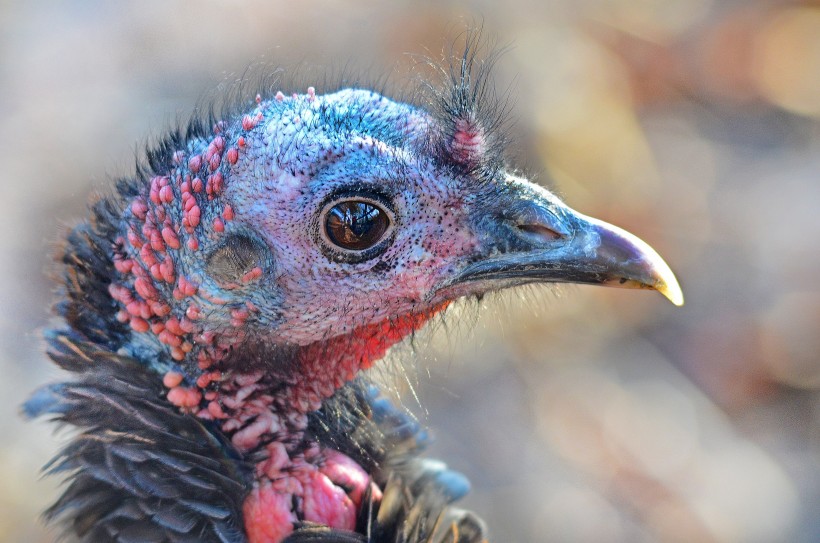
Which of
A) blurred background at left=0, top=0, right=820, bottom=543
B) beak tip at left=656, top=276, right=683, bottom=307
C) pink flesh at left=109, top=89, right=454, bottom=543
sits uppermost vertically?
blurred background at left=0, top=0, right=820, bottom=543

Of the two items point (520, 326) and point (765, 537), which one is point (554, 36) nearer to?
point (520, 326)

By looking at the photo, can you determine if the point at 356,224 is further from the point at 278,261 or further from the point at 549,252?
the point at 549,252

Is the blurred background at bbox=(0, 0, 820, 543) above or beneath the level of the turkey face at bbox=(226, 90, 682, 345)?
above

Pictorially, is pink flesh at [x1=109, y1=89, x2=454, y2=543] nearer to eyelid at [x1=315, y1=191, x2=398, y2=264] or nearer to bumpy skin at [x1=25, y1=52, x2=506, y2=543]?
bumpy skin at [x1=25, y1=52, x2=506, y2=543]

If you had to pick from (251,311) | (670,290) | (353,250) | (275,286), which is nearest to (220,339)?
(251,311)

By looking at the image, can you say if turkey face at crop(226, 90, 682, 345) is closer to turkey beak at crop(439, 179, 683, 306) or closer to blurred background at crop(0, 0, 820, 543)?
turkey beak at crop(439, 179, 683, 306)

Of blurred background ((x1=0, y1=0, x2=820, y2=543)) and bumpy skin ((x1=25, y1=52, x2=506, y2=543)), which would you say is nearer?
bumpy skin ((x1=25, y1=52, x2=506, y2=543))

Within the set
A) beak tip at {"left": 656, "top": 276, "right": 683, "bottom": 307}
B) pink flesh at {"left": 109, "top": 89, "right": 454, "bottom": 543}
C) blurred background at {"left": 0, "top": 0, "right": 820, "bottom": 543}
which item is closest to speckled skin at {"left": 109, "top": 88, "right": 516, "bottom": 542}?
pink flesh at {"left": 109, "top": 89, "right": 454, "bottom": 543}
